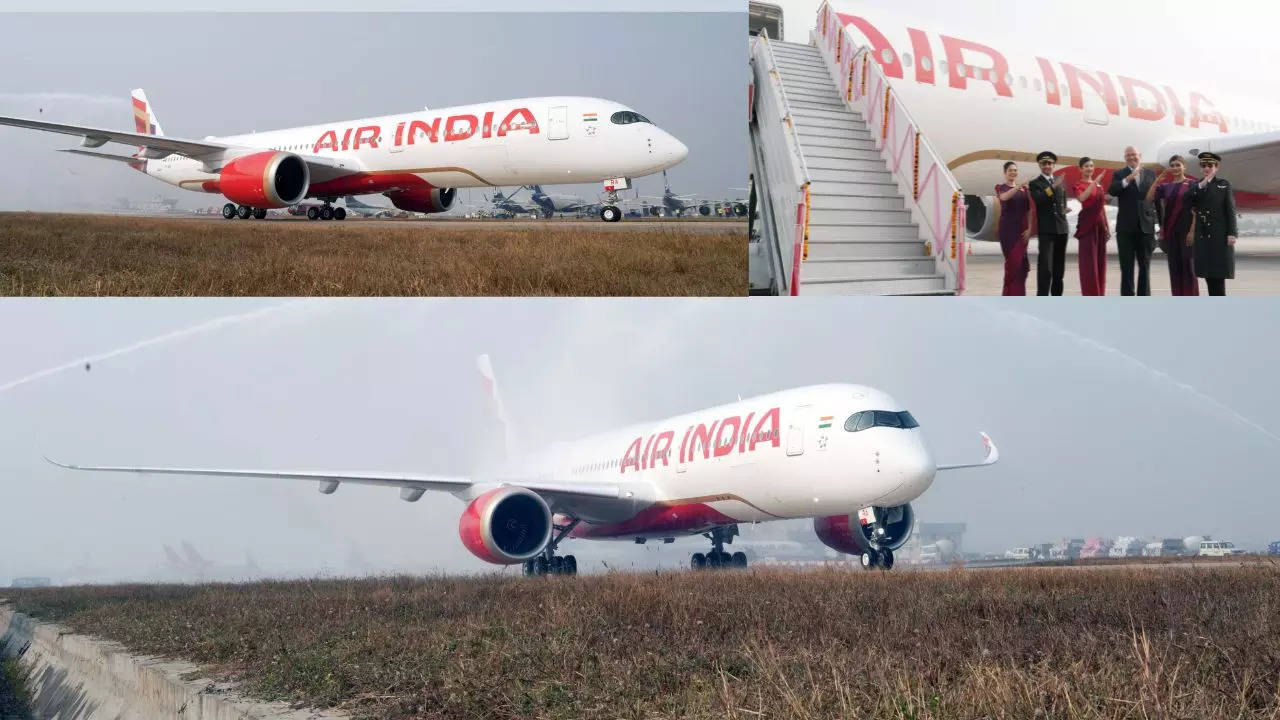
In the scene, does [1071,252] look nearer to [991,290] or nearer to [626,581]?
[991,290]

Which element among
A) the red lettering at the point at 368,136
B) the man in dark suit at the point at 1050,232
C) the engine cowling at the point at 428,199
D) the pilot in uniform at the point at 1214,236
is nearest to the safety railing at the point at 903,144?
the man in dark suit at the point at 1050,232

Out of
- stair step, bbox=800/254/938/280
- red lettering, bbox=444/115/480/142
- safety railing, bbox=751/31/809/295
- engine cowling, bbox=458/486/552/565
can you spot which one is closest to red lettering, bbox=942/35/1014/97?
safety railing, bbox=751/31/809/295

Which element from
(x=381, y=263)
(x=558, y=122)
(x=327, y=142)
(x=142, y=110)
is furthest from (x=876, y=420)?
(x=142, y=110)

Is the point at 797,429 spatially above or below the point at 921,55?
below

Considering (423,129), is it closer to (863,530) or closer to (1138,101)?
(863,530)

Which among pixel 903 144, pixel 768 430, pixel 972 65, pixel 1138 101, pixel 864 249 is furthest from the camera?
pixel 1138 101

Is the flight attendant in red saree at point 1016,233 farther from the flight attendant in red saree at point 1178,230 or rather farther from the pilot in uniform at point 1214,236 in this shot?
the pilot in uniform at point 1214,236

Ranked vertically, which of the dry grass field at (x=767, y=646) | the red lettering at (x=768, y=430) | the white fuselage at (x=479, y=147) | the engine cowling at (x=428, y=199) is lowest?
the dry grass field at (x=767, y=646)
